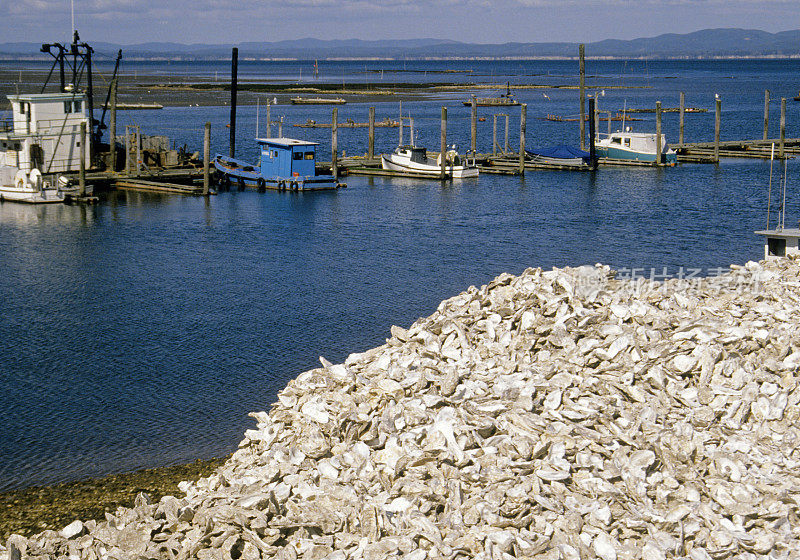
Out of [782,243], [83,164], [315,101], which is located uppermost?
[315,101]

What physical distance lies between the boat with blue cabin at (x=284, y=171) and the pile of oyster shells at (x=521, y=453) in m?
29.2

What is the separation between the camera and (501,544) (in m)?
7.91

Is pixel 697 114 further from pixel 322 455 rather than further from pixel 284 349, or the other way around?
pixel 322 455

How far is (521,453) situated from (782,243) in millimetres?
11888

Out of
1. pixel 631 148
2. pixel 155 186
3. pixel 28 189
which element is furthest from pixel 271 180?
pixel 631 148

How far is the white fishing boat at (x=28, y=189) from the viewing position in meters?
36.4

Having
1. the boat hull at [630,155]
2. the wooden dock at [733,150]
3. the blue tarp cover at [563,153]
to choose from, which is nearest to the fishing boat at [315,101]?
the wooden dock at [733,150]

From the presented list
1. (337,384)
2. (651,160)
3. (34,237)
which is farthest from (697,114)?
(337,384)

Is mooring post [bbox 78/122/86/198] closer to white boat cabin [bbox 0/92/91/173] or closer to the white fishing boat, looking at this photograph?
the white fishing boat

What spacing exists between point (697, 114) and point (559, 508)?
93.8 metres

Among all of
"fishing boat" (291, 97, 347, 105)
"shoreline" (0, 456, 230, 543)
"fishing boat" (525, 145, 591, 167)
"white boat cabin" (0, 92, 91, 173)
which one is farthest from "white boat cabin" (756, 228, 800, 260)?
"fishing boat" (291, 97, 347, 105)

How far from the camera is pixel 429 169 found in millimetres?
45094

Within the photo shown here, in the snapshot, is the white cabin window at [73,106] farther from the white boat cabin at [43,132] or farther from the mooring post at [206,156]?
the mooring post at [206,156]

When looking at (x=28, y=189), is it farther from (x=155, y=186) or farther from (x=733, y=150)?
(x=733, y=150)
